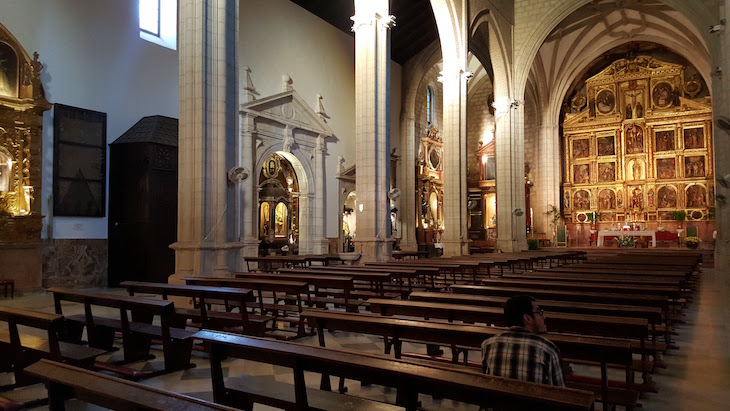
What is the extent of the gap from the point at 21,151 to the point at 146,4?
5359 millimetres

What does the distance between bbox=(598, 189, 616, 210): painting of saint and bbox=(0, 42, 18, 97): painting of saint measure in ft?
87.7

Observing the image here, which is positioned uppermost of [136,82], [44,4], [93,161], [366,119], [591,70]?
[591,70]

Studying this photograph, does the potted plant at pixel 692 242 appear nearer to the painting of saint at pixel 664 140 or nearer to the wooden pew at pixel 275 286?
the painting of saint at pixel 664 140

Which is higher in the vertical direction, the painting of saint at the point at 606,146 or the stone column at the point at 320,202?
the painting of saint at the point at 606,146

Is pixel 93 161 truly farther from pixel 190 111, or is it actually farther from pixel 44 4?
pixel 190 111

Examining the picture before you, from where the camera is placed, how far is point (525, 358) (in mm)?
2570

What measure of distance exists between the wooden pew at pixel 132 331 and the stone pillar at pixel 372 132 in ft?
26.4

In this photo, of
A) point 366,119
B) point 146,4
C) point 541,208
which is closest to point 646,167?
point 541,208

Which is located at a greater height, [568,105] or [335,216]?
[568,105]

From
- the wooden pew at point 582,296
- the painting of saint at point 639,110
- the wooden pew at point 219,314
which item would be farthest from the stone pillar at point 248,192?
the painting of saint at point 639,110

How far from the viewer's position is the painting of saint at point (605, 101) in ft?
94.9

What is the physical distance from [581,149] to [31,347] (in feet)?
98.0

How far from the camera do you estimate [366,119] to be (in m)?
13.1

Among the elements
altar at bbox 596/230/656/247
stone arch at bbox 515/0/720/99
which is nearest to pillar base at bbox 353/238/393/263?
stone arch at bbox 515/0/720/99
